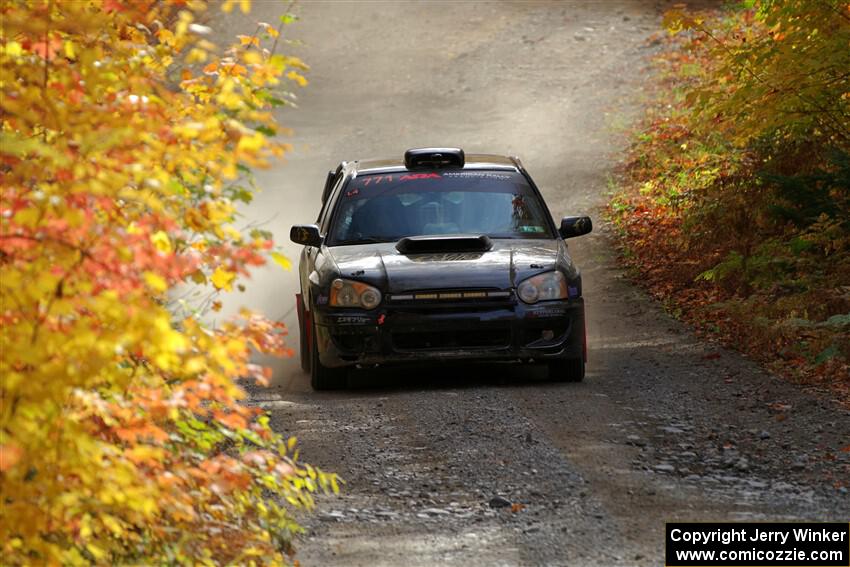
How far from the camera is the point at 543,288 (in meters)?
10.4

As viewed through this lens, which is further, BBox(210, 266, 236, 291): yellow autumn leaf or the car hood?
the car hood

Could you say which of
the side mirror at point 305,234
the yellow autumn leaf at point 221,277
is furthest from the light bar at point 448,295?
the yellow autumn leaf at point 221,277

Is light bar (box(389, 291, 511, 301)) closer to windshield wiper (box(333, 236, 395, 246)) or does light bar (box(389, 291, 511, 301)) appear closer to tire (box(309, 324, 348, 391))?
tire (box(309, 324, 348, 391))

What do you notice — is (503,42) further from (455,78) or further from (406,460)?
(406,460)

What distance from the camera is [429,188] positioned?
11.6 m

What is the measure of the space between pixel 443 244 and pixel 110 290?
23.0 ft

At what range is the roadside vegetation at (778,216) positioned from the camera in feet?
40.0

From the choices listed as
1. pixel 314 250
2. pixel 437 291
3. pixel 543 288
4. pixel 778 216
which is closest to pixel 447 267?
pixel 437 291

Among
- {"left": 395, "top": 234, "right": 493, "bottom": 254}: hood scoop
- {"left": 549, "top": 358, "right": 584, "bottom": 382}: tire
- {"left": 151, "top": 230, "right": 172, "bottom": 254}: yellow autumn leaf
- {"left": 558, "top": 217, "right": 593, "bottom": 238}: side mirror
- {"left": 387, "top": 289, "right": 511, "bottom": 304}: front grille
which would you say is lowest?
{"left": 549, "top": 358, "right": 584, "bottom": 382}: tire

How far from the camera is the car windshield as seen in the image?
448 inches

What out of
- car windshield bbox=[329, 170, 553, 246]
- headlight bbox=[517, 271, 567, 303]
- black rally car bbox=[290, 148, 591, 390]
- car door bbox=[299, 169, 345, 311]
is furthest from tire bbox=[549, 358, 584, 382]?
car door bbox=[299, 169, 345, 311]

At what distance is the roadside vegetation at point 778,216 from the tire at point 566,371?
5.99 feet

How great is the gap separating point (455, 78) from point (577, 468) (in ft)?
84.5

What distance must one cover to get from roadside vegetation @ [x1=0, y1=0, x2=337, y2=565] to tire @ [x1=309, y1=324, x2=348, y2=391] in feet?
16.5
